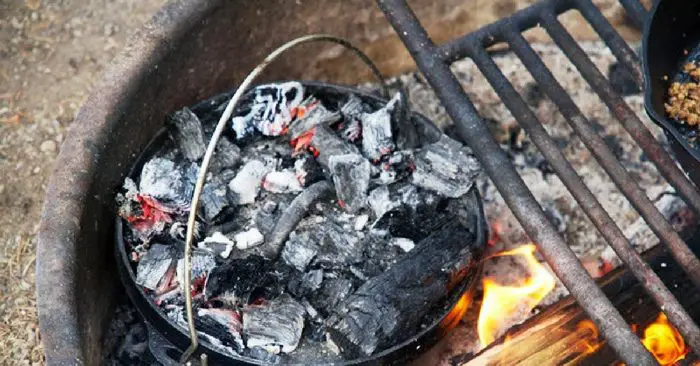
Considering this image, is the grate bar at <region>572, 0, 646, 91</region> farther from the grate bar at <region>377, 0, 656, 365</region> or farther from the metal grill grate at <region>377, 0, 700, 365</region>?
the grate bar at <region>377, 0, 656, 365</region>

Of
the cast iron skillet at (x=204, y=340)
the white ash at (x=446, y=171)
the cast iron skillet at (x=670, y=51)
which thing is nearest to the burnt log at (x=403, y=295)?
the cast iron skillet at (x=204, y=340)

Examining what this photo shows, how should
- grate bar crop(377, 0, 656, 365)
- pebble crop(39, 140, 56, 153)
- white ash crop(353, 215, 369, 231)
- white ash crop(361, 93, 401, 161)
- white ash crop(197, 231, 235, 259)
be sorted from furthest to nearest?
pebble crop(39, 140, 56, 153)
white ash crop(361, 93, 401, 161)
white ash crop(353, 215, 369, 231)
white ash crop(197, 231, 235, 259)
grate bar crop(377, 0, 656, 365)

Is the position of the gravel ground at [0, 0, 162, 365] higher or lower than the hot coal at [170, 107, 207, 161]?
lower

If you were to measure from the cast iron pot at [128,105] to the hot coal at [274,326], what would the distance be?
0.41 meters

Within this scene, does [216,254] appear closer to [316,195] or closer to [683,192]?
[316,195]

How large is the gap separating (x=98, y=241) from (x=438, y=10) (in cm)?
163

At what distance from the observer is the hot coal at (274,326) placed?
207cm

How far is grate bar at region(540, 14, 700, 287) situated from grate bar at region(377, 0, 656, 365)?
245 millimetres

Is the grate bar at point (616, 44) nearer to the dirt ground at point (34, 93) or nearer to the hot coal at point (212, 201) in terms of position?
the dirt ground at point (34, 93)

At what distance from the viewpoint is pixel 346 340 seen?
2.04 metres

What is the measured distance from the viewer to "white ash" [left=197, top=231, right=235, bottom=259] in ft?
7.29

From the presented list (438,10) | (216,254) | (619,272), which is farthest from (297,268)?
(438,10)

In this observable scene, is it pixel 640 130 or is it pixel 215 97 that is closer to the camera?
pixel 640 130

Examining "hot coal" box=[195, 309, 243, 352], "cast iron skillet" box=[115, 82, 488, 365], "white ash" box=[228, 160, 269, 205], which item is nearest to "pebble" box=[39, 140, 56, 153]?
"cast iron skillet" box=[115, 82, 488, 365]
